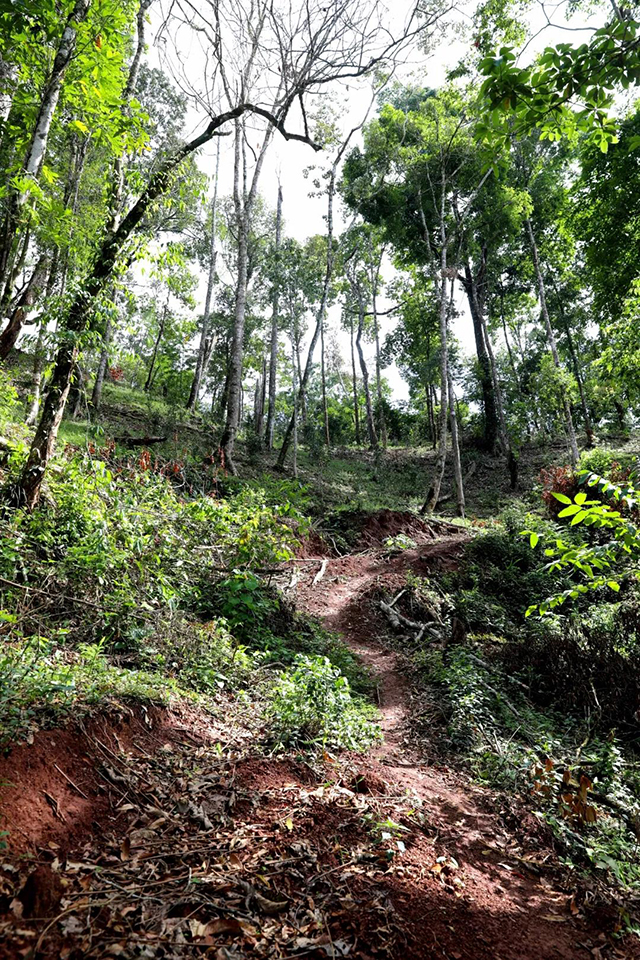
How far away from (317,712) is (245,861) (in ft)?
5.28

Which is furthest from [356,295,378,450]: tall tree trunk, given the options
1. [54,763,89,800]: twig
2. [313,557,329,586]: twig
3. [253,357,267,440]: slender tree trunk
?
[54,763,89,800]: twig

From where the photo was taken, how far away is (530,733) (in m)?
4.48

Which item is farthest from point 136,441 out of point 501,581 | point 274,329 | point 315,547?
point 274,329

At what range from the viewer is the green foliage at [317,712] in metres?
3.69

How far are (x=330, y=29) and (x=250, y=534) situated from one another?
23.1 ft

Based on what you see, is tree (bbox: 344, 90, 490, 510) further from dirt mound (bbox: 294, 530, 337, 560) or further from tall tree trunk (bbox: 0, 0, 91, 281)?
tall tree trunk (bbox: 0, 0, 91, 281)

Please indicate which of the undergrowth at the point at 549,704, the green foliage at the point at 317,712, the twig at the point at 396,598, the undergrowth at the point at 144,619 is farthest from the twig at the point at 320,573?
the green foliage at the point at 317,712

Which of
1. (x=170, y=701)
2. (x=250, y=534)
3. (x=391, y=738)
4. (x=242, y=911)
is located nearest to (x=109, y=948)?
(x=242, y=911)

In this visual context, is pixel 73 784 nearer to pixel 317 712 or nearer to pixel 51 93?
pixel 317 712

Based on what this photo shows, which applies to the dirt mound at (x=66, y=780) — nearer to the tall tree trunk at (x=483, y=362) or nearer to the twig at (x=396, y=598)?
the twig at (x=396, y=598)

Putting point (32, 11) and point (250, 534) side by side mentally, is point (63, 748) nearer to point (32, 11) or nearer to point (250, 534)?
point (250, 534)

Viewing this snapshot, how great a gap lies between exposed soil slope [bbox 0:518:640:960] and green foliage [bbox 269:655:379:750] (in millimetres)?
276

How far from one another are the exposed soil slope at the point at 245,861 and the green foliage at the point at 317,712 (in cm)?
28

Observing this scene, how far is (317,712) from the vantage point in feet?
12.8
